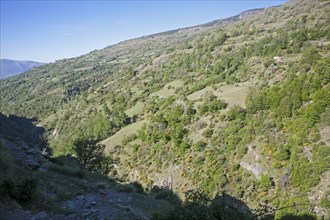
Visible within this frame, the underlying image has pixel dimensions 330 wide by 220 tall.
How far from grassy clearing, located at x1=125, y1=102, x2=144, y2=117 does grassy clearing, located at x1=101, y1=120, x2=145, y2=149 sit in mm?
7483

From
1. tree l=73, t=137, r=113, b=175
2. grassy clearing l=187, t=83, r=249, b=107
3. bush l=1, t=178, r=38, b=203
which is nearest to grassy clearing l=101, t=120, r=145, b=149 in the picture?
grassy clearing l=187, t=83, r=249, b=107

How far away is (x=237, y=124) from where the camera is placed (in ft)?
145

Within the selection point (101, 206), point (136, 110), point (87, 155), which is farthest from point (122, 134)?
point (101, 206)

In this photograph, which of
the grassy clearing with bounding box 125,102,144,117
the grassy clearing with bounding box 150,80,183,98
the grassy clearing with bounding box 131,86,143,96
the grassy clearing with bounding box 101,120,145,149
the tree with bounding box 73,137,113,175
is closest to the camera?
the tree with bounding box 73,137,113,175

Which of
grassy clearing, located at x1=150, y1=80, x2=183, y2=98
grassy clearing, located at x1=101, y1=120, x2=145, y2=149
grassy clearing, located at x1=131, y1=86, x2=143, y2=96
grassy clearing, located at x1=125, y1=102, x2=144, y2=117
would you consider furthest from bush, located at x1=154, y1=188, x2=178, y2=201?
grassy clearing, located at x1=131, y1=86, x2=143, y2=96

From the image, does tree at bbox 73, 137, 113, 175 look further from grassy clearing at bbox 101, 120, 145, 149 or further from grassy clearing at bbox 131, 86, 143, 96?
grassy clearing at bbox 131, 86, 143, 96

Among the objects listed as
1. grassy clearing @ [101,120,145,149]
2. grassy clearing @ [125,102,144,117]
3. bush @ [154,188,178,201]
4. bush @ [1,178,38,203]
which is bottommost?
grassy clearing @ [101,120,145,149]

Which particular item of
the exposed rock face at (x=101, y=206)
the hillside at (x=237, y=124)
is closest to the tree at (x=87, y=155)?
the hillside at (x=237, y=124)

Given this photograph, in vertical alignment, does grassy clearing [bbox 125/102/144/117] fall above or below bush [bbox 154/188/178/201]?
below

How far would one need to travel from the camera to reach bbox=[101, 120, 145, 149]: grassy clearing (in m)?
62.5

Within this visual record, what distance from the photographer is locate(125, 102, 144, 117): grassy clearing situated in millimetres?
75031

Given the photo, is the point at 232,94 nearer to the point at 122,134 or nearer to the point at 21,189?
the point at 122,134

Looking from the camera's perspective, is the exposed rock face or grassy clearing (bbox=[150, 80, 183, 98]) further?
grassy clearing (bbox=[150, 80, 183, 98])

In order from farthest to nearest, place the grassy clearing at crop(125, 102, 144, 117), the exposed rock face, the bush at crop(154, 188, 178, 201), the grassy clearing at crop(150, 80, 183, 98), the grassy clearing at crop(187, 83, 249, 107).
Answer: the grassy clearing at crop(150, 80, 183, 98), the grassy clearing at crop(125, 102, 144, 117), the grassy clearing at crop(187, 83, 249, 107), the bush at crop(154, 188, 178, 201), the exposed rock face
